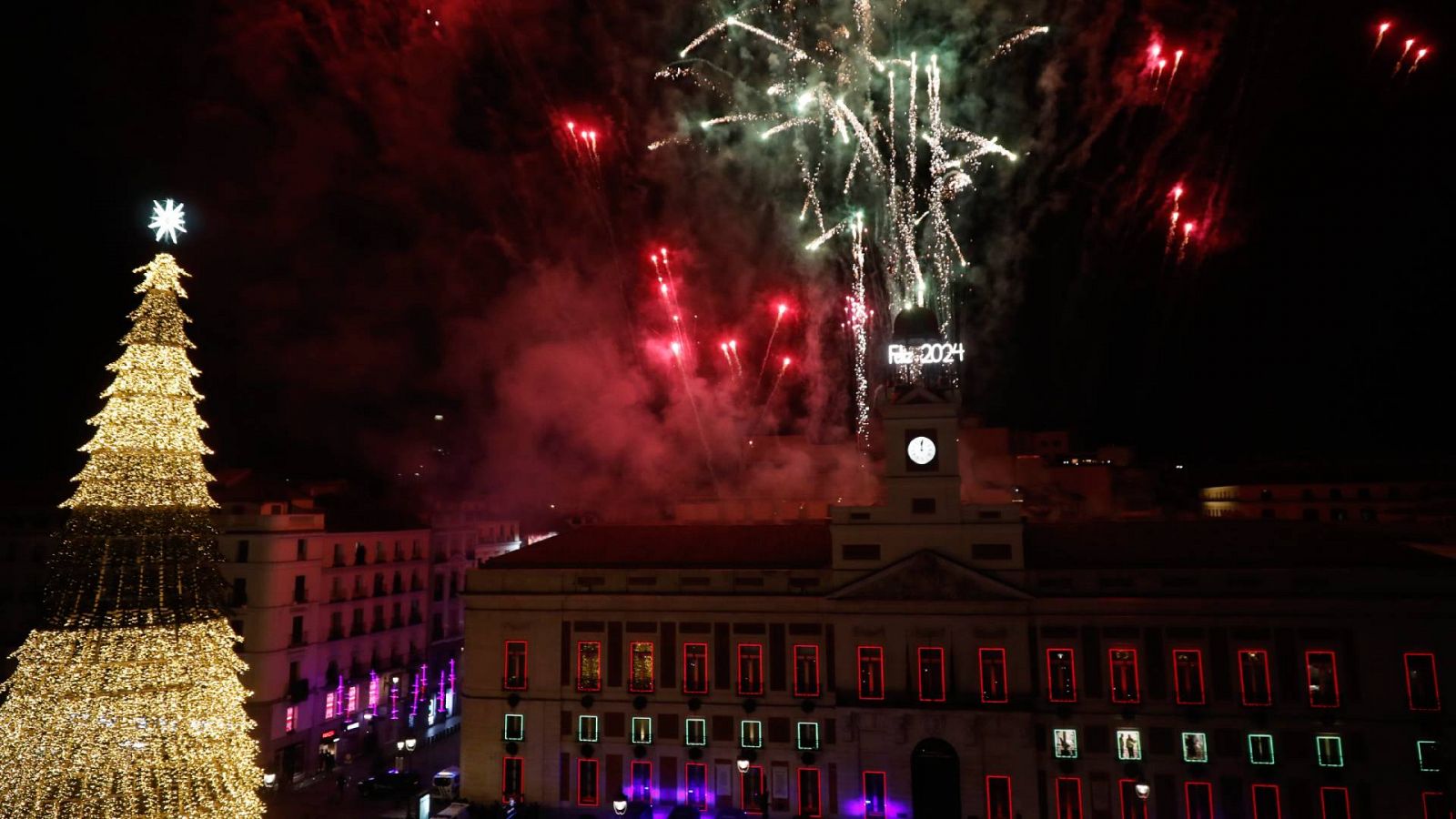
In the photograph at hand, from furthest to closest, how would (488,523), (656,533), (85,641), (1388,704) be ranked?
(488,523)
(656,533)
(1388,704)
(85,641)

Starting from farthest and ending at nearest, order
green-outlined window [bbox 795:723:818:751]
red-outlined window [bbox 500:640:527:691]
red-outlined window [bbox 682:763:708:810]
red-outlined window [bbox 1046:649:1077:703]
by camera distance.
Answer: red-outlined window [bbox 500:640:527:691] → red-outlined window [bbox 682:763:708:810] → green-outlined window [bbox 795:723:818:751] → red-outlined window [bbox 1046:649:1077:703]

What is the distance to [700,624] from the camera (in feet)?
106

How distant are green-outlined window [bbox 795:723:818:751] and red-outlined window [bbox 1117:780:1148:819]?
10.5 metres

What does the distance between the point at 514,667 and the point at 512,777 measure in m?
4.13

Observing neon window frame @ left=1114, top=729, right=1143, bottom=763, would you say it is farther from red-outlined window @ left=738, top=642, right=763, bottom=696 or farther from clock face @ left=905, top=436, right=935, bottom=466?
red-outlined window @ left=738, top=642, right=763, bottom=696

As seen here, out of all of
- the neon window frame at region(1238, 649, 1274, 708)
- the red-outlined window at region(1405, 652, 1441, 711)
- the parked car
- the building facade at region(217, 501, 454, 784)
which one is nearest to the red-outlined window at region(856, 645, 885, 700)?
the neon window frame at region(1238, 649, 1274, 708)

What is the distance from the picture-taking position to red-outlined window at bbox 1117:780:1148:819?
92.6 ft

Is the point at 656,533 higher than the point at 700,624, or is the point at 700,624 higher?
the point at 656,533

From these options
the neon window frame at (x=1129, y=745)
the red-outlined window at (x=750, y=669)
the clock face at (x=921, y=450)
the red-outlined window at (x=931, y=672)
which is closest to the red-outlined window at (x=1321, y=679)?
the neon window frame at (x=1129, y=745)

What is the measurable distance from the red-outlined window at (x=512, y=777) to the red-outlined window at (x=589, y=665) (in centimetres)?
369

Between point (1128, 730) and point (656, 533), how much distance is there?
1986cm

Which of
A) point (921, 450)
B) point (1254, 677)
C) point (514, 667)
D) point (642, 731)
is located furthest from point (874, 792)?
point (514, 667)

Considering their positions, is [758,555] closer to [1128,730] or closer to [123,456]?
[1128,730]

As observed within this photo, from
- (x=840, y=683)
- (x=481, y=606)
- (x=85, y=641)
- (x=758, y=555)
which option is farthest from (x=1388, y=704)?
(x=85, y=641)
